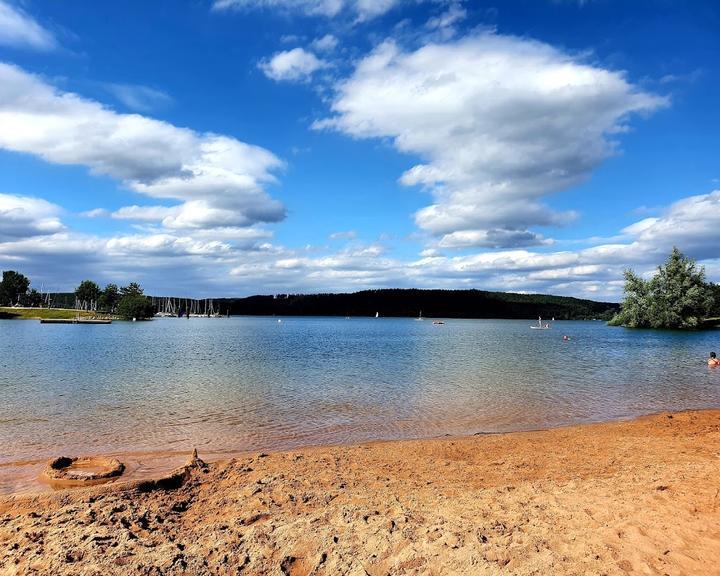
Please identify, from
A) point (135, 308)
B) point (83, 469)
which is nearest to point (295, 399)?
point (83, 469)

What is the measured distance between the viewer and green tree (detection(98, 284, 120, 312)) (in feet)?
595

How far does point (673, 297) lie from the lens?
312 feet

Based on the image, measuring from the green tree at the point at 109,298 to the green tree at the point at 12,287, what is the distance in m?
29.1

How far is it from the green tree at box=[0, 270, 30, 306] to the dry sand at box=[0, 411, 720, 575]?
211 metres

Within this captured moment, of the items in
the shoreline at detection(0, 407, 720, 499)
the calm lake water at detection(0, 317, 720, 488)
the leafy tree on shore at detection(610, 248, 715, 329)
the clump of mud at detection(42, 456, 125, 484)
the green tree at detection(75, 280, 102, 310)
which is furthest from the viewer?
the green tree at detection(75, 280, 102, 310)

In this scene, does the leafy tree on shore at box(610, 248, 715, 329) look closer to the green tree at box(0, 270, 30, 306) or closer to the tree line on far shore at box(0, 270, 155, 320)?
the tree line on far shore at box(0, 270, 155, 320)

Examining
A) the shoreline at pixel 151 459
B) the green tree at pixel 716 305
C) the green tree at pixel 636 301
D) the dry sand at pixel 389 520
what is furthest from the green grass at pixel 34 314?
the green tree at pixel 716 305

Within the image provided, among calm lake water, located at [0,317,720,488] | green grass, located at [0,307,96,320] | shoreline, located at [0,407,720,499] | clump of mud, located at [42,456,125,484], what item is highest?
green grass, located at [0,307,96,320]

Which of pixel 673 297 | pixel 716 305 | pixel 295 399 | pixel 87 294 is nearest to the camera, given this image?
pixel 295 399

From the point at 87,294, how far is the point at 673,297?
17808 cm

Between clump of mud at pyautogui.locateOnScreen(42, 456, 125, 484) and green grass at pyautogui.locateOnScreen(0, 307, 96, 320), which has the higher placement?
green grass at pyautogui.locateOnScreen(0, 307, 96, 320)

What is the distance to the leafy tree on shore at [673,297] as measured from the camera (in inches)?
3718

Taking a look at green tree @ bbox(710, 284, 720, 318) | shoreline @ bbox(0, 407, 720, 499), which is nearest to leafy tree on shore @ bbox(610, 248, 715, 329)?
green tree @ bbox(710, 284, 720, 318)

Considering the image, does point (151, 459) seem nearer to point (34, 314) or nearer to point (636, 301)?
point (636, 301)
